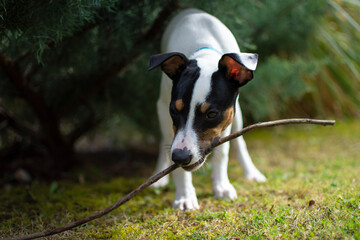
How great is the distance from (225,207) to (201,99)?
0.79 meters

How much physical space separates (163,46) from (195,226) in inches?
59.3

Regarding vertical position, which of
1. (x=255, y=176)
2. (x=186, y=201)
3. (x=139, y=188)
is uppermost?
(x=139, y=188)

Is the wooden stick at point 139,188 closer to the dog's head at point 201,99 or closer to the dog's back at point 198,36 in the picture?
the dog's head at point 201,99

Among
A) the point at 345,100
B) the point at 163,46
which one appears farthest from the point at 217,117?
the point at 345,100

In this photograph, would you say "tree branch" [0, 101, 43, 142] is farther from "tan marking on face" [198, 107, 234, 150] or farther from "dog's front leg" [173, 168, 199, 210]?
"tan marking on face" [198, 107, 234, 150]

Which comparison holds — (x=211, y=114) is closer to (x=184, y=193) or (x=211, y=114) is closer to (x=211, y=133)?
(x=211, y=133)

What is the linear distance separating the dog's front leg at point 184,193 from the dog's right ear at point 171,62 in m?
0.68

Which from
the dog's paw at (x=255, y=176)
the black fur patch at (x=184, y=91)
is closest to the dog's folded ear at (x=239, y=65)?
the black fur patch at (x=184, y=91)

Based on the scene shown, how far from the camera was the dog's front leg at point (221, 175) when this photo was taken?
Answer: 2.61 m

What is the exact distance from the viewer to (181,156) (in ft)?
6.22

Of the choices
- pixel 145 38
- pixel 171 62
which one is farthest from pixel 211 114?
pixel 145 38

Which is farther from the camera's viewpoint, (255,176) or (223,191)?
(255,176)

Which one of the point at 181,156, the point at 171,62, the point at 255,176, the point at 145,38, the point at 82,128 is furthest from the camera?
the point at 82,128

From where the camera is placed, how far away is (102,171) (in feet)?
12.4
